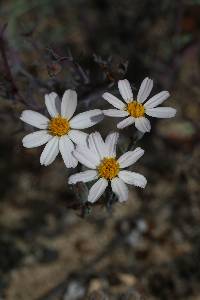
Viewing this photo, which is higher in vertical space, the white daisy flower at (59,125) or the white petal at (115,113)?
the white daisy flower at (59,125)


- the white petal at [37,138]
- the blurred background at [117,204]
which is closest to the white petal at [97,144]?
the white petal at [37,138]

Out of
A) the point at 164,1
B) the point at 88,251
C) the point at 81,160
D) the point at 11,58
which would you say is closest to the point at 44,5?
the point at 164,1

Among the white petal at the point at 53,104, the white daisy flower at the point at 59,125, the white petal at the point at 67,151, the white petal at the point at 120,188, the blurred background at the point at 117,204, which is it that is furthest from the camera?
the blurred background at the point at 117,204

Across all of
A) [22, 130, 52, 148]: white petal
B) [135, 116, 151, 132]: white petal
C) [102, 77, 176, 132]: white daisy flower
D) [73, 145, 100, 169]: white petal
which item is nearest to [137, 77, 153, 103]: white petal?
[102, 77, 176, 132]: white daisy flower

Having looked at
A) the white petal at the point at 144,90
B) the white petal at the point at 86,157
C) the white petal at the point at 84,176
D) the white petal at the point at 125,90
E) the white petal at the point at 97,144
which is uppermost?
the white petal at the point at 125,90

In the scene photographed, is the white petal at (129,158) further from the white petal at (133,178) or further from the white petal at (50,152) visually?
the white petal at (50,152)

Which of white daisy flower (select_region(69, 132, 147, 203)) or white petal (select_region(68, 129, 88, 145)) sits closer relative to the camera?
white daisy flower (select_region(69, 132, 147, 203))


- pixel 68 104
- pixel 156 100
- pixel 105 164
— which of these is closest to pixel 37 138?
pixel 68 104

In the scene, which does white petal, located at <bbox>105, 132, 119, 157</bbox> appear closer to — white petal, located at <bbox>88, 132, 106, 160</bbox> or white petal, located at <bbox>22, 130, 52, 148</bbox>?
white petal, located at <bbox>88, 132, 106, 160</bbox>
